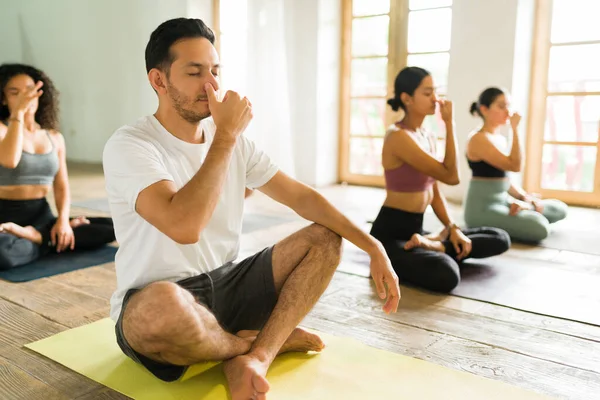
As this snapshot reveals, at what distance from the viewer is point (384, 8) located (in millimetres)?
5434

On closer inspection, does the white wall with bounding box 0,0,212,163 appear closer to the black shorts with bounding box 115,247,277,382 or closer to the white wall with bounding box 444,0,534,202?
the white wall with bounding box 444,0,534,202

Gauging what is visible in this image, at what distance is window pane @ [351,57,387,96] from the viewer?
5559mm

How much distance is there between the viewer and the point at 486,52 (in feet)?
15.1

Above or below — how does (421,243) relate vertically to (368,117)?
below

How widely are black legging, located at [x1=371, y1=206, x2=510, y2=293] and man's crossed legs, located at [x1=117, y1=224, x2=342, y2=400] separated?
82 centimetres

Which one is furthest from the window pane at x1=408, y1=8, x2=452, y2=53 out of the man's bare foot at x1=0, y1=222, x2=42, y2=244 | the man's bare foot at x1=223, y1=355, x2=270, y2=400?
the man's bare foot at x1=223, y1=355, x2=270, y2=400

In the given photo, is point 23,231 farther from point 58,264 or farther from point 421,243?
point 421,243

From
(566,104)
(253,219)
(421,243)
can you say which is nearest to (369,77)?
(566,104)

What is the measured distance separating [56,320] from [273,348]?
0.95m

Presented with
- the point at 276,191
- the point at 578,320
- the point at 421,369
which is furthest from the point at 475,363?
the point at 276,191

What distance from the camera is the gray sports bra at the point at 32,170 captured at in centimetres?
278

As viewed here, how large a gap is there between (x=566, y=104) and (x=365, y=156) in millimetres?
1928

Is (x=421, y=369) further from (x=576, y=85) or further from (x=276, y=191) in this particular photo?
(x=576, y=85)

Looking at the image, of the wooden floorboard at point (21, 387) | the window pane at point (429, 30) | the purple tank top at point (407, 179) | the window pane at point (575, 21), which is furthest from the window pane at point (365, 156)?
the wooden floorboard at point (21, 387)
